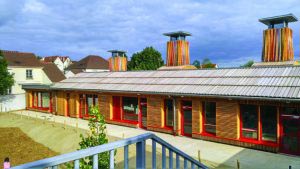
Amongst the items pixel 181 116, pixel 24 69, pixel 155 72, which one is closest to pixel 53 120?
pixel 155 72

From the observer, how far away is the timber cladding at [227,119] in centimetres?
1970

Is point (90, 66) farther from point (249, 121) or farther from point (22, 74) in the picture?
point (249, 121)

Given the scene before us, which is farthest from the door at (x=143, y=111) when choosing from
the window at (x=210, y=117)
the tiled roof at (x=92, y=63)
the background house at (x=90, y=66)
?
the tiled roof at (x=92, y=63)

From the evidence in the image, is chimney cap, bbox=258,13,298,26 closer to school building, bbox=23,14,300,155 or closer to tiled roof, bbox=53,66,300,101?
school building, bbox=23,14,300,155

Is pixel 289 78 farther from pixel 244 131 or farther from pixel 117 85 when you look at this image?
pixel 117 85

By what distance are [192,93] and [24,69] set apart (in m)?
36.6

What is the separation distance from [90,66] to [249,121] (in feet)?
191

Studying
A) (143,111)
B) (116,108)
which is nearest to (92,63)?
(116,108)

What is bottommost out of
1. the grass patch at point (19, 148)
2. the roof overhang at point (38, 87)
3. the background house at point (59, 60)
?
the grass patch at point (19, 148)

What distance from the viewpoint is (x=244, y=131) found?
1961cm

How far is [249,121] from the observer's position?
763 inches

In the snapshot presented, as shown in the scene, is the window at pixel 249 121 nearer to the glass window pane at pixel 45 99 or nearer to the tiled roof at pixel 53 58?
the glass window pane at pixel 45 99

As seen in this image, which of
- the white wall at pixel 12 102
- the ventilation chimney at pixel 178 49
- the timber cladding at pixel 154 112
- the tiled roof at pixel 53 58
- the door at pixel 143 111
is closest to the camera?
the timber cladding at pixel 154 112

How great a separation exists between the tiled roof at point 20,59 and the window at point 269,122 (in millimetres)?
41822
